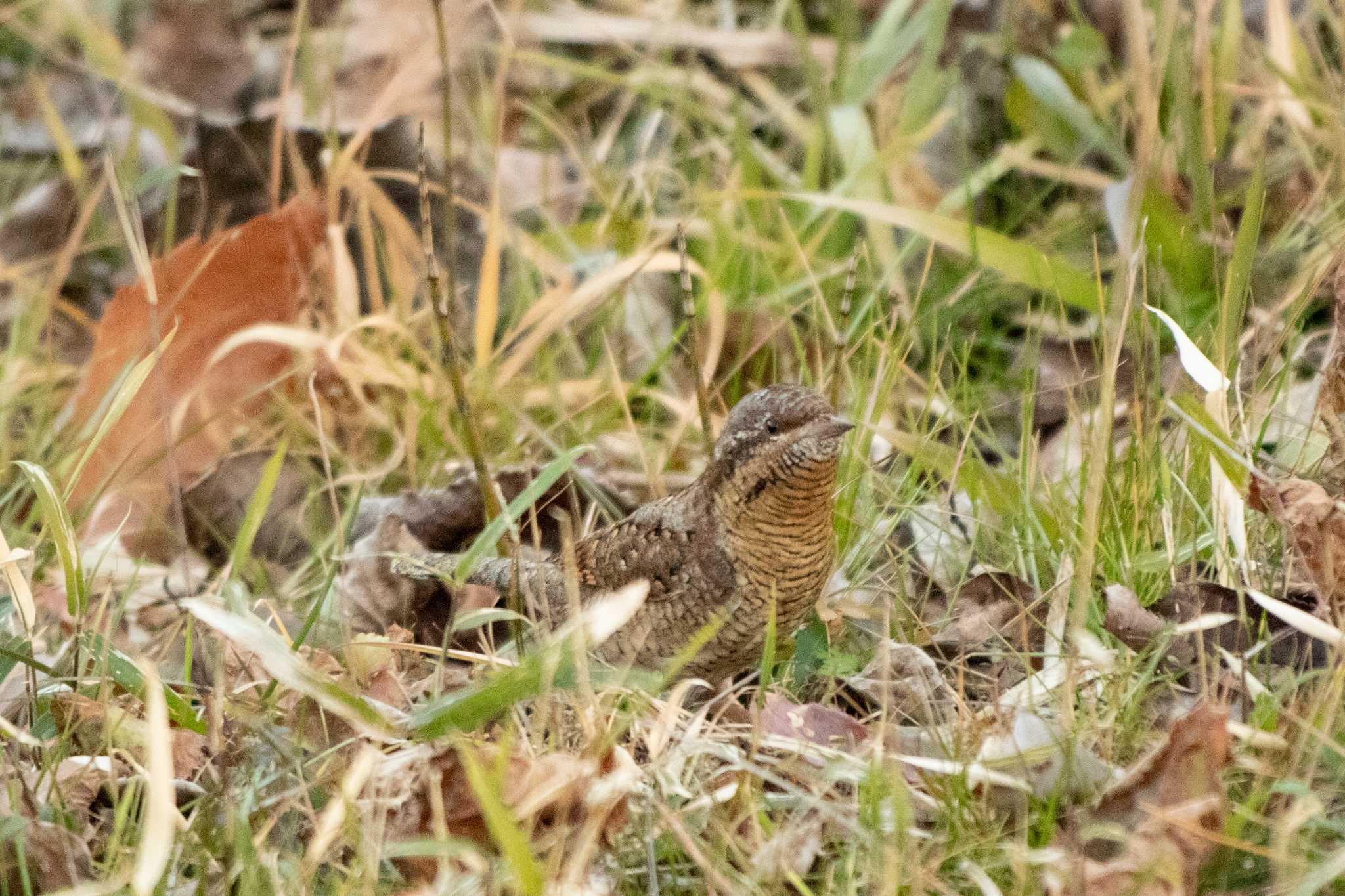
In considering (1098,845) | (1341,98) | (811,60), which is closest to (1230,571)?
(1098,845)

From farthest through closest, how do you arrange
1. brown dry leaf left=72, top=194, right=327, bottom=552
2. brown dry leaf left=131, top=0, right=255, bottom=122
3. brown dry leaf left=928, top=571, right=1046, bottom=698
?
brown dry leaf left=131, top=0, right=255, bottom=122 → brown dry leaf left=72, top=194, right=327, bottom=552 → brown dry leaf left=928, top=571, right=1046, bottom=698

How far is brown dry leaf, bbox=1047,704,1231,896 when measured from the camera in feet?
6.57

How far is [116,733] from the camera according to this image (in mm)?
2547

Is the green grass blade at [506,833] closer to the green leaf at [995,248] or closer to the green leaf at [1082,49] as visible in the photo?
the green leaf at [995,248]

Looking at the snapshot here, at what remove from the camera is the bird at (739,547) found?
9.29 feet

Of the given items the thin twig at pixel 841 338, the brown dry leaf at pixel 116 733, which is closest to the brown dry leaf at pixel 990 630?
the thin twig at pixel 841 338

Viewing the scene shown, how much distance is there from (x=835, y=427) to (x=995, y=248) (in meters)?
1.15

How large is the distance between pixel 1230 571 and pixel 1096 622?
25 cm

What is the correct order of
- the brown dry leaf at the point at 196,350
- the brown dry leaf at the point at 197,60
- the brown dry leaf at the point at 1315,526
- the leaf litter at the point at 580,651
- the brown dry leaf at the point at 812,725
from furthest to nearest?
the brown dry leaf at the point at 197,60 → the brown dry leaf at the point at 196,350 → the brown dry leaf at the point at 812,725 → the brown dry leaf at the point at 1315,526 → the leaf litter at the point at 580,651

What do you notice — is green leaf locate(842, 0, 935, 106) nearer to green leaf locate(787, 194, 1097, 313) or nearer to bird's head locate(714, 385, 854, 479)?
green leaf locate(787, 194, 1097, 313)

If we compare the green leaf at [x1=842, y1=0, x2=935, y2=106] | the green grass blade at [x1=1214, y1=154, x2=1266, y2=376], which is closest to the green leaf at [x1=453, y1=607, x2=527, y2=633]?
the green grass blade at [x1=1214, y1=154, x2=1266, y2=376]

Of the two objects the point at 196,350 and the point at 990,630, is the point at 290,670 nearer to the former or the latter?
the point at 990,630

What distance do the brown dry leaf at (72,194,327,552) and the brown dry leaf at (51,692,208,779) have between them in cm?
111

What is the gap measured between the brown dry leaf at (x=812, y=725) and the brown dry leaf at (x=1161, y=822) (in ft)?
1.54
